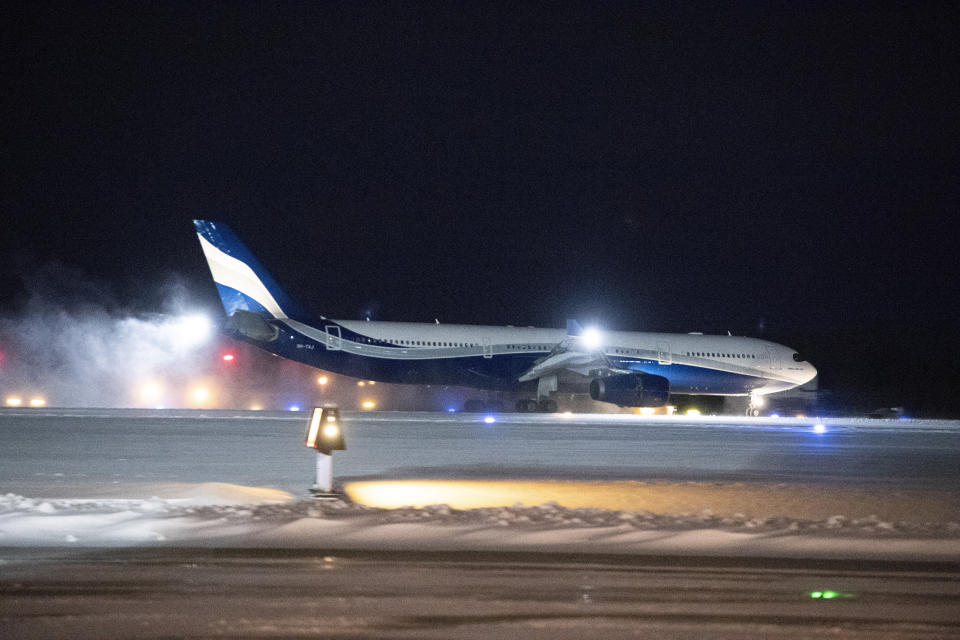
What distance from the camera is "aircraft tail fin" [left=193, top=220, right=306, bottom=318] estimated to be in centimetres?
4512

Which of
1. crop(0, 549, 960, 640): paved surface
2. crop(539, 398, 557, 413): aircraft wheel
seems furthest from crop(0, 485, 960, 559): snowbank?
crop(539, 398, 557, 413): aircraft wheel

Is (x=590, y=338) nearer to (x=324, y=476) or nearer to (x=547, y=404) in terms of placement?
(x=547, y=404)

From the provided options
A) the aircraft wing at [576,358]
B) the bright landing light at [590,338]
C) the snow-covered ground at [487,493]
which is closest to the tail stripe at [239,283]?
the aircraft wing at [576,358]

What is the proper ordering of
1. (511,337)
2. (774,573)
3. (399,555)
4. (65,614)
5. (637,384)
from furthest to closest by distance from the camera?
1. (511,337)
2. (637,384)
3. (399,555)
4. (774,573)
5. (65,614)

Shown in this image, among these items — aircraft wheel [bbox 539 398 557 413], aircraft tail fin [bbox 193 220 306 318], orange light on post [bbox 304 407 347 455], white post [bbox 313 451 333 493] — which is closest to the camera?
white post [bbox 313 451 333 493]

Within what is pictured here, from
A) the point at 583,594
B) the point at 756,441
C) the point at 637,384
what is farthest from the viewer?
the point at 637,384

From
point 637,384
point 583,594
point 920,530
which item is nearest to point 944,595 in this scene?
point 583,594

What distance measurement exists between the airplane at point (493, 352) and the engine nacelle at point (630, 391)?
42mm

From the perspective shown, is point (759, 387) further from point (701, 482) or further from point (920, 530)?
point (920, 530)

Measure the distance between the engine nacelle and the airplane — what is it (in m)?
0.04

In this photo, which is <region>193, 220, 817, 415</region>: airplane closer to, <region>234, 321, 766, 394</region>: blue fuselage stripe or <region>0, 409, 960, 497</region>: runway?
<region>234, 321, 766, 394</region>: blue fuselage stripe

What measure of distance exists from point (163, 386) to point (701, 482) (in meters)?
39.8

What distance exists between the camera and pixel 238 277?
45.7 meters

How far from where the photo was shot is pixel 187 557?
28.9 feet
